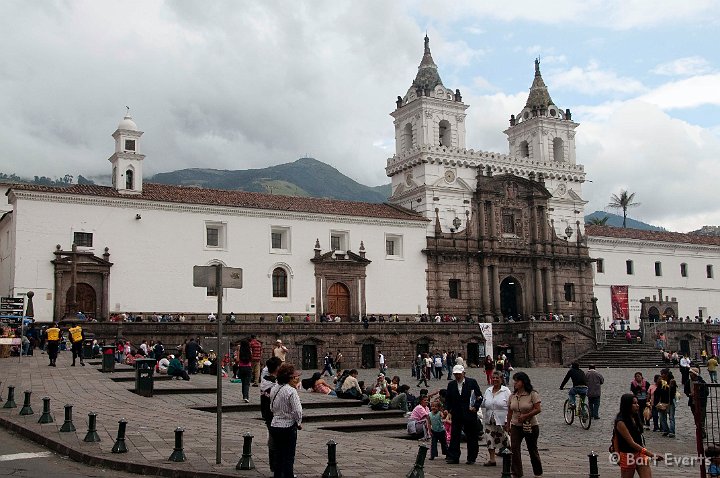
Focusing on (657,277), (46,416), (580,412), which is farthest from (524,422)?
(657,277)

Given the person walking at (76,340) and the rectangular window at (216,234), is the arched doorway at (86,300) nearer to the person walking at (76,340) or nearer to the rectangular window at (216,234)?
the rectangular window at (216,234)

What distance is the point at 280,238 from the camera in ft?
151

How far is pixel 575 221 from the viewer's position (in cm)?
5675

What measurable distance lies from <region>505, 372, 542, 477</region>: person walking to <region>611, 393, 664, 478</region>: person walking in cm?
168

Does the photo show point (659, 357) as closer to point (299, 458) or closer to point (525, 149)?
point (525, 149)

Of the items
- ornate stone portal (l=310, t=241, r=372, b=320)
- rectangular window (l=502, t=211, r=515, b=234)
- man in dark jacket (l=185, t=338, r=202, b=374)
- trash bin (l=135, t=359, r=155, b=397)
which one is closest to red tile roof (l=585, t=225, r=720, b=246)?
rectangular window (l=502, t=211, r=515, b=234)

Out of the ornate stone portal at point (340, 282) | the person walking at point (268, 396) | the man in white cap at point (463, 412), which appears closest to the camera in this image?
the person walking at point (268, 396)

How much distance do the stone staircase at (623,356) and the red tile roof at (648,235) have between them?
35.2 ft

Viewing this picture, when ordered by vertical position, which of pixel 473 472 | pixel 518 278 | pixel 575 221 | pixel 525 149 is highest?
pixel 525 149

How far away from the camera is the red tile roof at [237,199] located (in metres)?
40.8

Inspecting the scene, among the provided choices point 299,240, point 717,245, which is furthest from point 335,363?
point 717,245

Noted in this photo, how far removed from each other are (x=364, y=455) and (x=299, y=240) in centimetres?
3333

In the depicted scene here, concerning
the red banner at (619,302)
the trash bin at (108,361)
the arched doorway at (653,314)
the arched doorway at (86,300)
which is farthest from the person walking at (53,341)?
the arched doorway at (653,314)

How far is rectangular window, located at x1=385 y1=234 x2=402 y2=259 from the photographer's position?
4912 cm
